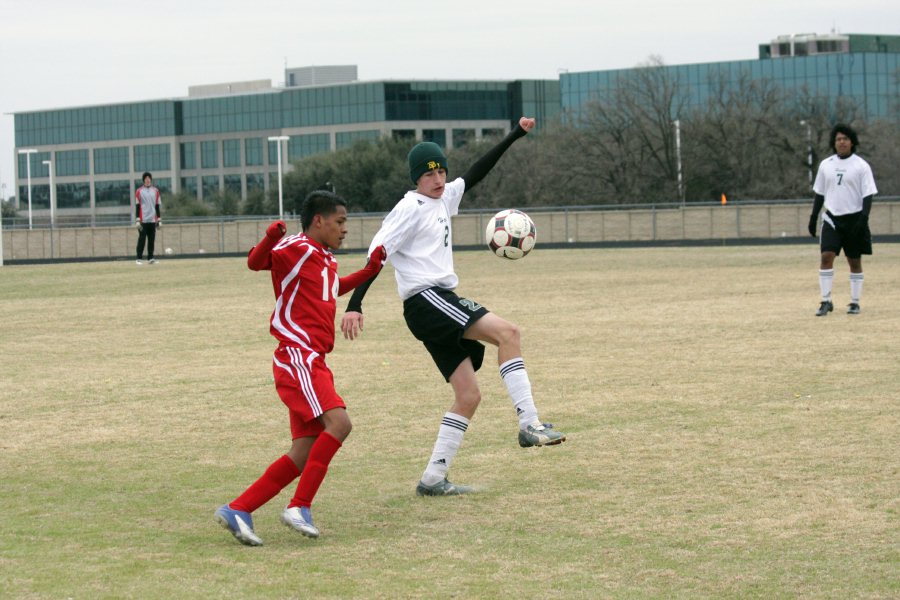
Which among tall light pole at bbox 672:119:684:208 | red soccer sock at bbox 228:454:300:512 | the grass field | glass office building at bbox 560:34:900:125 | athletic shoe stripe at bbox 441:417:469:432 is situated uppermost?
glass office building at bbox 560:34:900:125

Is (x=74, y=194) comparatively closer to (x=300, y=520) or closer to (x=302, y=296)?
(x=302, y=296)

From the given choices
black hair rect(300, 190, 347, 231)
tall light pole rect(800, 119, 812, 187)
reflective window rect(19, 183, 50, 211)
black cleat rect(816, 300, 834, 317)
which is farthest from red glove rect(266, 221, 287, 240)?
reflective window rect(19, 183, 50, 211)

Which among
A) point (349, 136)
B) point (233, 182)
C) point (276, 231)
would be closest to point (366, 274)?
point (276, 231)

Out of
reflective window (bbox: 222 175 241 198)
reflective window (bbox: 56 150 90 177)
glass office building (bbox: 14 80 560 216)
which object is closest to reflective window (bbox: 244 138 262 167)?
glass office building (bbox: 14 80 560 216)

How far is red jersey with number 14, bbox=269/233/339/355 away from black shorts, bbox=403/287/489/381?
1.10 meters

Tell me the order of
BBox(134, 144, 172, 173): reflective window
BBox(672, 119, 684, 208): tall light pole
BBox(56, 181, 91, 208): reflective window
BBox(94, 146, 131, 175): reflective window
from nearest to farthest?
1. BBox(672, 119, 684, 208): tall light pole
2. BBox(134, 144, 172, 173): reflective window
3. BBox(94, 146, 131, 175): reflective window
4. BBox(56, 181, 91, 208): reflective window

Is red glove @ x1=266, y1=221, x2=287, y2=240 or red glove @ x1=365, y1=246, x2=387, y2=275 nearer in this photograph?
red glove @ x1=266, y1=221, x2=287, y2=240

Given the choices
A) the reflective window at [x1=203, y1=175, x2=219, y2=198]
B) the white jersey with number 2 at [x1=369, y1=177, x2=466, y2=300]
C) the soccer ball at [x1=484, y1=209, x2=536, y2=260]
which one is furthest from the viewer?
the reflective window at [x1=203, y1=175, x2=219, y2=198]

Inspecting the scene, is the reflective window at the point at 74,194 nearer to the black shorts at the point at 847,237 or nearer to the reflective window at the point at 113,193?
the reflective window at the point at 113,193

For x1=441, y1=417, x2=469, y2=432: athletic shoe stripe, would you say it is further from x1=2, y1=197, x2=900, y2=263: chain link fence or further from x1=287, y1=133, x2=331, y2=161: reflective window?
x1=287, y1=133, x2=331, y2=161: reflective window

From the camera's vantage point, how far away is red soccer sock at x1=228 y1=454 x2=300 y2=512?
6359mm

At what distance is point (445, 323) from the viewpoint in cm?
756

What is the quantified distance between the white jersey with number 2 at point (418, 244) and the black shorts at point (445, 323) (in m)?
0.08

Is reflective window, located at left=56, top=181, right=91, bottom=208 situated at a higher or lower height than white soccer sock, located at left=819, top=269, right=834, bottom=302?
higher
